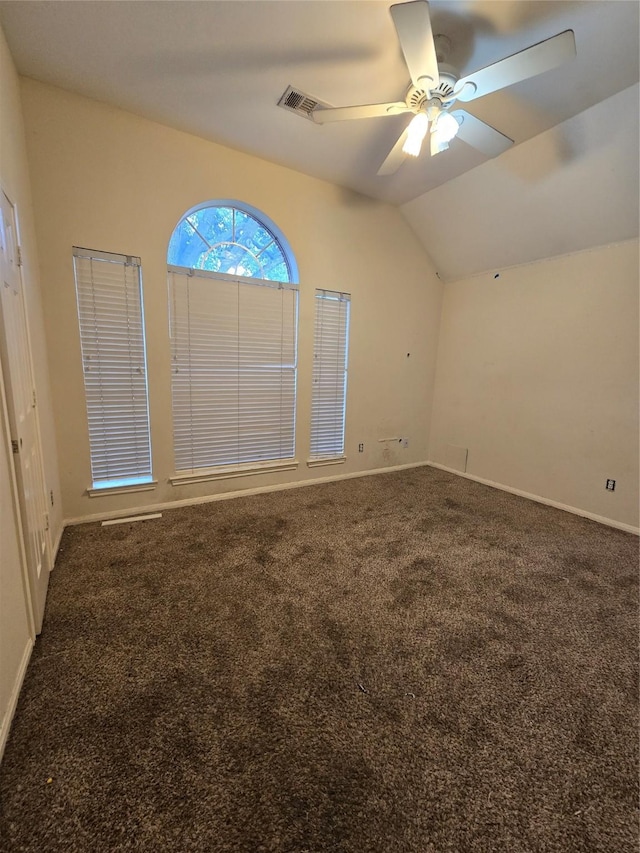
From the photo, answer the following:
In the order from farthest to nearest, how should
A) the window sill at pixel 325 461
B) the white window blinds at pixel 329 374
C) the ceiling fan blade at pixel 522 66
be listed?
1. the window sill at pixel 325 461
2. the white window blinds at pixel 329 374
3. the ceiling fan blade at pixel 522 66

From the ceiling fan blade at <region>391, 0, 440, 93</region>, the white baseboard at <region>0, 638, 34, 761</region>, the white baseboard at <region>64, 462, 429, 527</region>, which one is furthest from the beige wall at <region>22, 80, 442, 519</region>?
the ceiling fan blade at <region>391, 0, 440, 93</region>

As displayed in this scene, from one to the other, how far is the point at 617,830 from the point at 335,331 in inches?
138

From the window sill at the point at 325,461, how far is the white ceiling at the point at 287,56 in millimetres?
2796

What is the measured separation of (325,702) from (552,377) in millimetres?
3394

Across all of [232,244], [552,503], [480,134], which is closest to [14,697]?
[232,244]

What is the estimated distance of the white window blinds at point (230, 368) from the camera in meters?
2.85

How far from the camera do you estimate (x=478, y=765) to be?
1.11m

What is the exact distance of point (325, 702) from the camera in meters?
1.29

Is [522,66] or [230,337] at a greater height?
[522,66]

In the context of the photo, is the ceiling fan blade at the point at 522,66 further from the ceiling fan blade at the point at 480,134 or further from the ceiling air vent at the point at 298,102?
the ceiling air vent at the point at 298,102

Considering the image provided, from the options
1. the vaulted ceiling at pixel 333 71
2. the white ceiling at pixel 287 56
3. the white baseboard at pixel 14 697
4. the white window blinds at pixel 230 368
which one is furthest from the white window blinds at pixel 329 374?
the white baseboard at pixel 14 697

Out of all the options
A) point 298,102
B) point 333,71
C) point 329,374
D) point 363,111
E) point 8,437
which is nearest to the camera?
point 8,437

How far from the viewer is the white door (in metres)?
1.39

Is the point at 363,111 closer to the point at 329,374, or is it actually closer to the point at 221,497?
the point at 329,374
